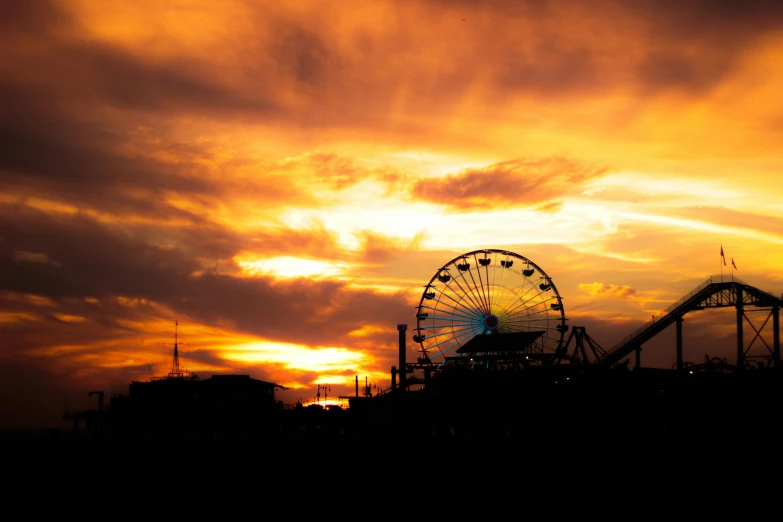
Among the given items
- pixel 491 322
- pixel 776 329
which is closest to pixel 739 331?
pixel 776 329

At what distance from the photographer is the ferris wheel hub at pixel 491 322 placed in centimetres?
10150

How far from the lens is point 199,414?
118 metres

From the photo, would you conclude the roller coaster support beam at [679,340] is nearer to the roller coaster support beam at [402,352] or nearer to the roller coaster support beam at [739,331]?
the roller coaster support beam at [739,331]

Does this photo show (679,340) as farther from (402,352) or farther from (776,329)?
(402,352)

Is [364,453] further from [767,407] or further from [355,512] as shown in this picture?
[767,407]

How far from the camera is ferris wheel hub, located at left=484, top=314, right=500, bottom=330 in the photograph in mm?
101500

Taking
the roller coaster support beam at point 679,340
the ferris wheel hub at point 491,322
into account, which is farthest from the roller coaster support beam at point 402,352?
the roller coaster support beam at point 679,340

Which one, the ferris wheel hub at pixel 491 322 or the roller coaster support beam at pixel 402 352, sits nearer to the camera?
the ferris wheel hub at pixel 491 322

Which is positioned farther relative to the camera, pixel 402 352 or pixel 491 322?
pixel 402 352

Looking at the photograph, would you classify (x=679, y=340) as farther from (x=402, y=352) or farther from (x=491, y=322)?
(x=402, y=352)

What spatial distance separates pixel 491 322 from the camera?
102 meters

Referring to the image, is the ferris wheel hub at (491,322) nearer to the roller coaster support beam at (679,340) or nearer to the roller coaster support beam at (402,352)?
the roller coaster support beam at (402,352)

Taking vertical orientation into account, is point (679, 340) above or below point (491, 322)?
below

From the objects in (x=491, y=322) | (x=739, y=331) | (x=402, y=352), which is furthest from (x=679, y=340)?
(x=402, y=352)
